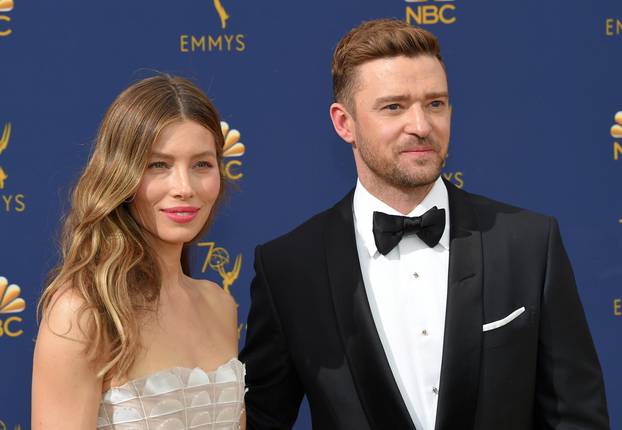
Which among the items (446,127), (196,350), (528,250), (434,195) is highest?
(446,127)

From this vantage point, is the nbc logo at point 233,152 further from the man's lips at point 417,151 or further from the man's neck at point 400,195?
the man's lips at point 417,151

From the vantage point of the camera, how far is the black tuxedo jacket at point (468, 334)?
2.10 m

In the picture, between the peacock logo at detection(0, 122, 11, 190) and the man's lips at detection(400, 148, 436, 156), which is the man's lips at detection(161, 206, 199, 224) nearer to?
the man's lips at detection(400, 148, 436, 156)

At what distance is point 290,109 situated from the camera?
2.85 meters

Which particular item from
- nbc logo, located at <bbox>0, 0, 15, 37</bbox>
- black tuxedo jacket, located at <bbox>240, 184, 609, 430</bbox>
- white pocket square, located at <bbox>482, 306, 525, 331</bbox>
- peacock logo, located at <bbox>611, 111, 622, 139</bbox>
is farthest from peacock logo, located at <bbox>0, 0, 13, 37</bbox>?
peacock logo, located at <bbox>611, 111, 622, 139</bbox>

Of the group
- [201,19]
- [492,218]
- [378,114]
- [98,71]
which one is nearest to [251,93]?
[201,19]

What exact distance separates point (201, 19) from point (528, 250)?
4.25ft

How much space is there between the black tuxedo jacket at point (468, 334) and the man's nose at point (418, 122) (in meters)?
0.23

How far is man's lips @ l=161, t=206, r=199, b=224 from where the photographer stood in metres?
2.04

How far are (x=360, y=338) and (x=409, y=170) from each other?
0.43 metres

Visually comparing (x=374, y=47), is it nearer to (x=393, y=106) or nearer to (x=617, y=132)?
(x=393, y=106)

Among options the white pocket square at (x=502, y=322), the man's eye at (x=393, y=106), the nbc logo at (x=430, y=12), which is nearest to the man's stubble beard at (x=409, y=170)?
the man's eye at (x=393, y=106)

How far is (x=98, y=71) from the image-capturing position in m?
2.79

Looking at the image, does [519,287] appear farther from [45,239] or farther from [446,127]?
[45,239]
